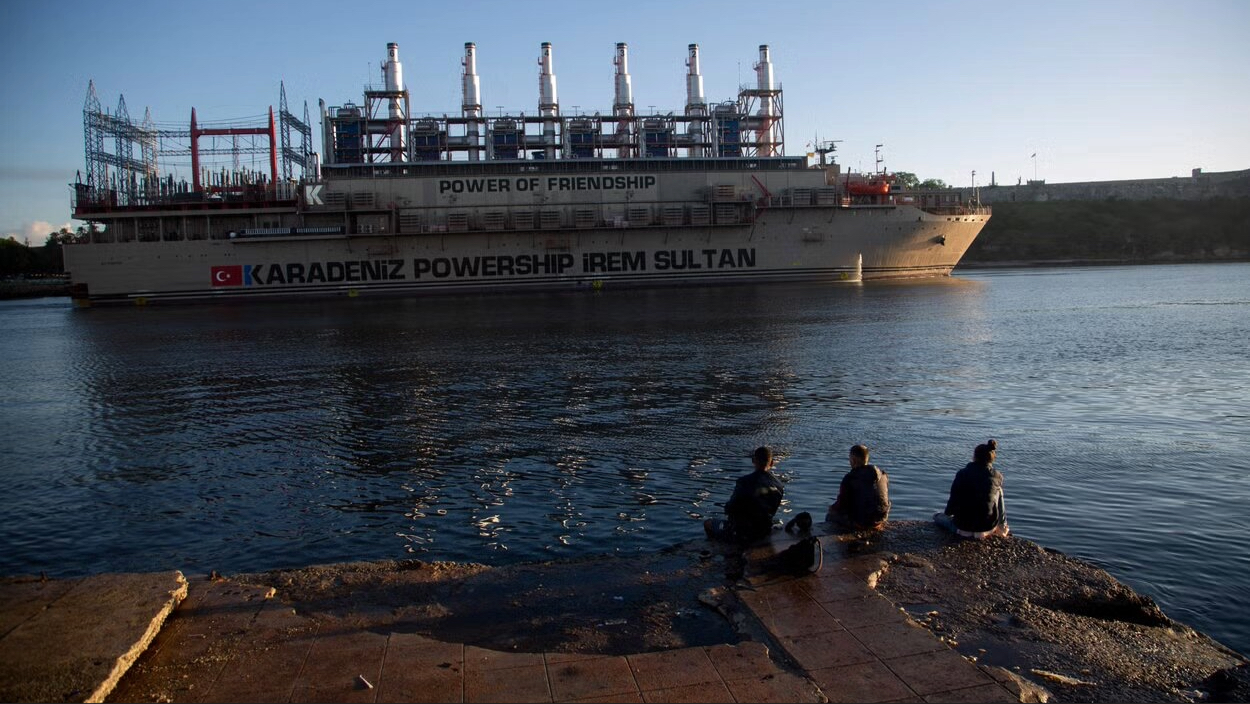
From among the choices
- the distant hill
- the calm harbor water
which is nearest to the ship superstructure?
the calm harbor water

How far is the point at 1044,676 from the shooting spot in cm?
618

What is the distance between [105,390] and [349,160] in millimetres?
46547

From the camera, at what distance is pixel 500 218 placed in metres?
62.3

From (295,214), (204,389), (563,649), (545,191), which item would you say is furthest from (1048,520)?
(295,214)

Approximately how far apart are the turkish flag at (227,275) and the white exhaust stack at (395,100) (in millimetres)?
13719

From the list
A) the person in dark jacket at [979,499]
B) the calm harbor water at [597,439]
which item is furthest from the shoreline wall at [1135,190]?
the person in dark jacket at [979,499]

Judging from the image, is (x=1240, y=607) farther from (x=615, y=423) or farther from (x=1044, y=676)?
(x=615, y=423)

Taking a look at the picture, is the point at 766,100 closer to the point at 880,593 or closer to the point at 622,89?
the point at 622,89

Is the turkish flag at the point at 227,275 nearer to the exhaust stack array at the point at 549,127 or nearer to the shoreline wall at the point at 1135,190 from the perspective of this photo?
the exhaust stack array at the point at 549,127

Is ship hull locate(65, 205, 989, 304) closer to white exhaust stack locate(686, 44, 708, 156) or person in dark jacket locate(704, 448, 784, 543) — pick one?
white exhaust stack locate(686, 44, 708, 156)

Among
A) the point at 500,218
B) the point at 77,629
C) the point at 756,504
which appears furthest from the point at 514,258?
the point at 77,629

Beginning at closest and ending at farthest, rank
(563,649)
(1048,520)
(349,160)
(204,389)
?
1. (563,649)
2. (1048,520)
3. (204,389)
4. (349,160)

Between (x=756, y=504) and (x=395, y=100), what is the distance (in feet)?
207

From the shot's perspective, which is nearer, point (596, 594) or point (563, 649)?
point (563, 649)
